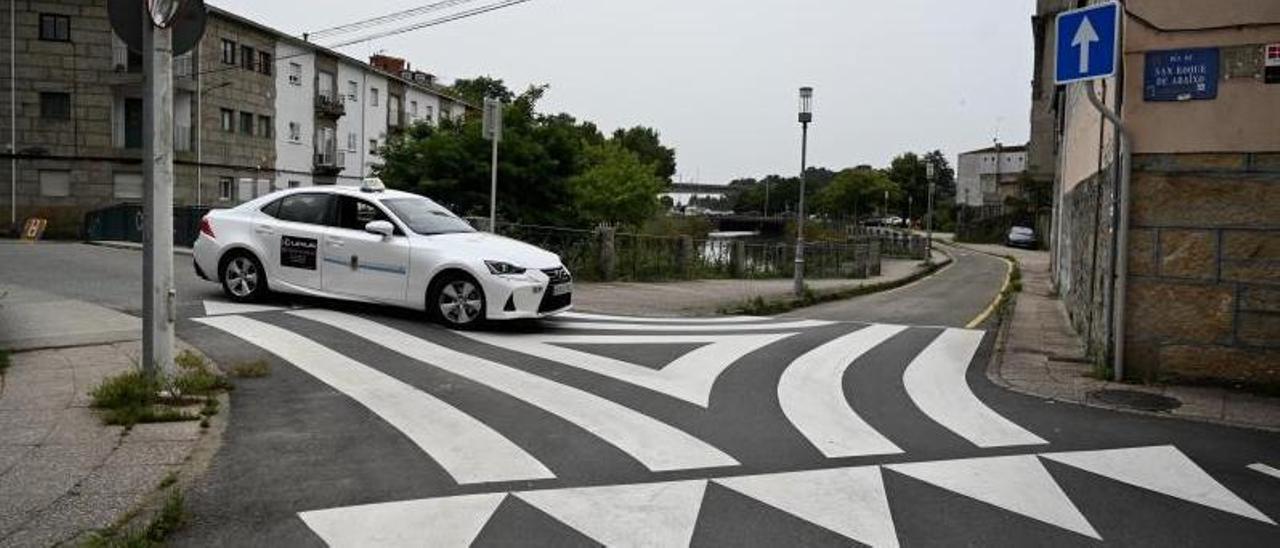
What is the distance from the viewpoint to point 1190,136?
827 centimetres

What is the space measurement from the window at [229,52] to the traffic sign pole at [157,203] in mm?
39228

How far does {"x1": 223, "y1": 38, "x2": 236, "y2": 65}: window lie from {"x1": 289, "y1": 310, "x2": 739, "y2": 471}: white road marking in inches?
1445

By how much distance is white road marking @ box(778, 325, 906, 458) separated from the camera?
20.1 feet

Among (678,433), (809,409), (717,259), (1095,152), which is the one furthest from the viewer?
(717,259)

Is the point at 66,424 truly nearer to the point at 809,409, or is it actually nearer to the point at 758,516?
the point at 758,516

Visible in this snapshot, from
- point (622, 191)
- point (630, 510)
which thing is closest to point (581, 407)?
point (630, 510)

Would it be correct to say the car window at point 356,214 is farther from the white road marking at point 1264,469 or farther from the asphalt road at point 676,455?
the white road marking at point 1264,469

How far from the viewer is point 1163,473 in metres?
5.66

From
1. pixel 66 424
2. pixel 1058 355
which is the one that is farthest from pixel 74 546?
pixel 1058 355

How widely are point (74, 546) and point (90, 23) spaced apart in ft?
134

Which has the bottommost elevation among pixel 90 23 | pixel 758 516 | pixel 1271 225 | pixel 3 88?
pixel 758 516

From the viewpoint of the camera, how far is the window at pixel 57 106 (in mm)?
38250

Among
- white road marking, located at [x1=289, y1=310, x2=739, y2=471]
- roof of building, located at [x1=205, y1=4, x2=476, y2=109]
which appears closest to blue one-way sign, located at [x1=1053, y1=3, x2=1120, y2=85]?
white road marking, located at [x1=289, y1=310, x2=739, y2=471]

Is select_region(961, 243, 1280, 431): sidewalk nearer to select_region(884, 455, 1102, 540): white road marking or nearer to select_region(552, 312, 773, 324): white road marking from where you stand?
select_region(884, 455, 1102, 540): white road marking
